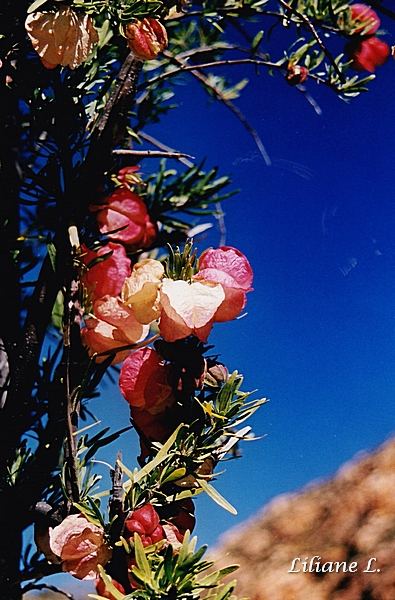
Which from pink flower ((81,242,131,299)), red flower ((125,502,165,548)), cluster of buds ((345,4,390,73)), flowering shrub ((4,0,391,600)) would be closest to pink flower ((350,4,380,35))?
cluster of buds ((345,4,390,73))

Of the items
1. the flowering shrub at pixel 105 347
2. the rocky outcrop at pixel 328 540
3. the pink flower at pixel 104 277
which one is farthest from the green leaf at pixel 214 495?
the rocky outcrop at pixel 328 540

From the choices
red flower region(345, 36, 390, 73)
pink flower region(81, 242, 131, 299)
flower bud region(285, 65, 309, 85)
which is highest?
red flower region(345, 36, 390, 73)

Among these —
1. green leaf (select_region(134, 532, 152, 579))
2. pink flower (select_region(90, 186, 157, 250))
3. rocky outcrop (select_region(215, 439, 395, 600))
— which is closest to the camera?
green leaf (select_region(134, 532, 152, 579))

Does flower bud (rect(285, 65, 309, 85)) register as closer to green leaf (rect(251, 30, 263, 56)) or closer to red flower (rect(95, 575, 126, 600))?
green leaf (rect(251, 30, 263, 56))

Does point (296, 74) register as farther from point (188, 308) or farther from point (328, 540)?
point (328, 540)

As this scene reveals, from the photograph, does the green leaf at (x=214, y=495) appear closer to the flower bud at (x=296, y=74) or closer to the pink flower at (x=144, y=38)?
the pink flower at (x=144, y=38)

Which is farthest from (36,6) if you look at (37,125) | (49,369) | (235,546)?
(235,546)

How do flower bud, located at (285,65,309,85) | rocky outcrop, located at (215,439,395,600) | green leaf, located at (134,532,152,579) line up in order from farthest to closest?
rocky outcrop, located at (215,439,395,600), flower bud, located at (285,65,309,85), green leaf, located at (134,532,152,579)
